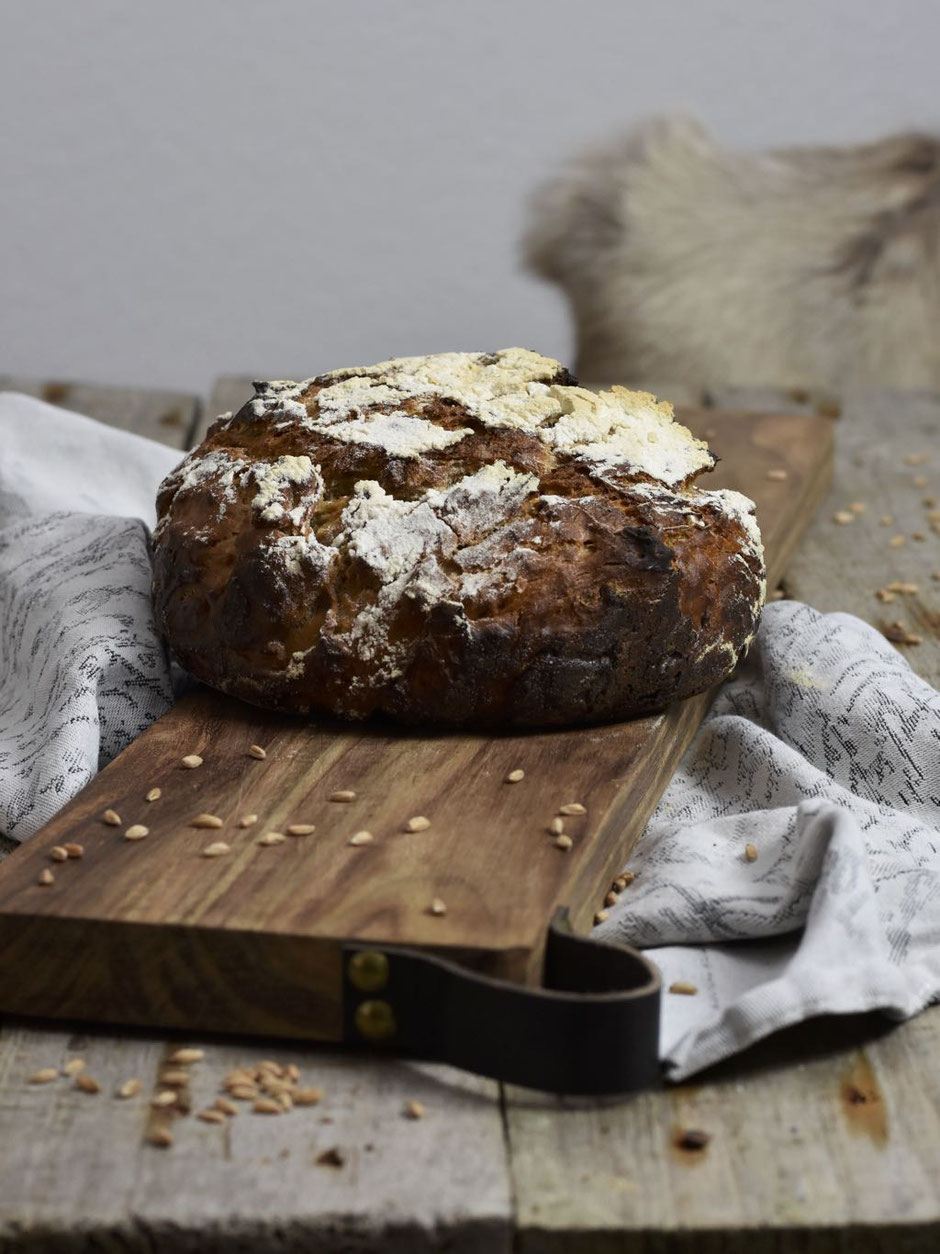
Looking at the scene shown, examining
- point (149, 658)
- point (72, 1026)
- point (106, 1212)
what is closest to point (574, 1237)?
point (106, 1212)

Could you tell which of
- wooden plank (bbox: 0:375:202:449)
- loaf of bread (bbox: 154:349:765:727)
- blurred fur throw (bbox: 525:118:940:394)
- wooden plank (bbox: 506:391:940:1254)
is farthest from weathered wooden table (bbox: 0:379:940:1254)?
blurred fur throw (bbox: 525:118:940:394)

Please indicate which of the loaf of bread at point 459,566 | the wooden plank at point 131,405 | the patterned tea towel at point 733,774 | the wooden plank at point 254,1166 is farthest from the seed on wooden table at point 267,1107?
the wooden plank at point 131,405

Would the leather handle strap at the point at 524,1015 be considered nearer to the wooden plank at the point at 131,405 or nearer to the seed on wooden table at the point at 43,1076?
the seed on wooden table at the point at 43,1076

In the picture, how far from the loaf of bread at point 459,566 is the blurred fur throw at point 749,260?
1.68m

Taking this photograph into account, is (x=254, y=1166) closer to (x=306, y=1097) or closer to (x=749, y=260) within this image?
(x=306, y=1097)

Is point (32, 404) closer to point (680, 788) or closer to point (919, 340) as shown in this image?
point (680, 788)

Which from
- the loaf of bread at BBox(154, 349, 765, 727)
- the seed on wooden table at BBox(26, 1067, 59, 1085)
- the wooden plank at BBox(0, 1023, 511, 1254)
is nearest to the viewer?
the wooden plank at BBox(0, 1023, 511, 1254)

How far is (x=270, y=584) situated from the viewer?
1316mm

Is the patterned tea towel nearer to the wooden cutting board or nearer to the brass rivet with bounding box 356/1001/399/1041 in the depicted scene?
the wooden cutting board

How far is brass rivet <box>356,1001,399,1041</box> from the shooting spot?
100 cm

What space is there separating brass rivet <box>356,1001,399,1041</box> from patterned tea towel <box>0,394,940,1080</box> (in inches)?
7.4

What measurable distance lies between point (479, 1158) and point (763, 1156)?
0.58 feet

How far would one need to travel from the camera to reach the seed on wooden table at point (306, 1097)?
966 millimetres

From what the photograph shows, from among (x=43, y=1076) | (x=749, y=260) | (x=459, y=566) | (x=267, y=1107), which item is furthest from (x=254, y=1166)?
(x=749, y=260)
